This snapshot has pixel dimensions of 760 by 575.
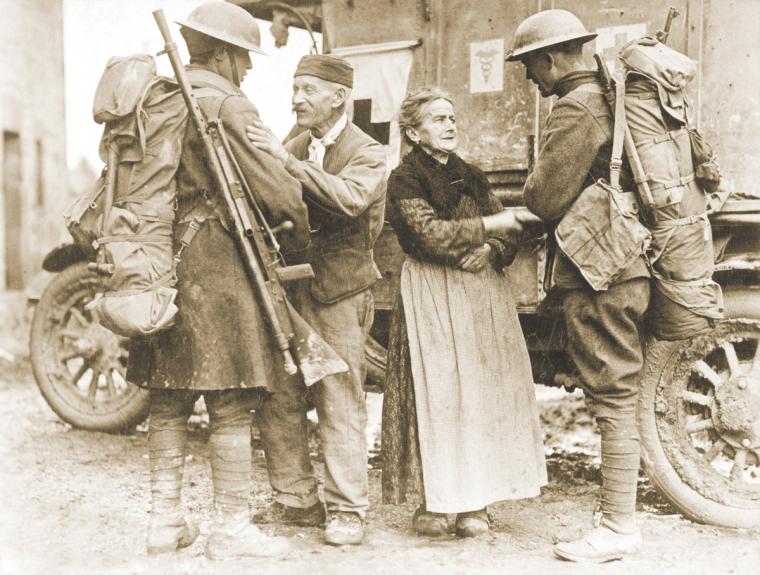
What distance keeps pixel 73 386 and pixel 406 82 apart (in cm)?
297

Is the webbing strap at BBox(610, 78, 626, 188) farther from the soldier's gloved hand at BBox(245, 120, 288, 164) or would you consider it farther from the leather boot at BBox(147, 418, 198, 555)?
the leather boot at BBox(147, 418, 198, 555)

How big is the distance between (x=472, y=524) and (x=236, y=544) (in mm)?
1044

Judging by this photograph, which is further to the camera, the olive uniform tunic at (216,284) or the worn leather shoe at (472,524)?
the worn leather shoe at (472,524)

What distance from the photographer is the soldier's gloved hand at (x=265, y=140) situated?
10.8 feet

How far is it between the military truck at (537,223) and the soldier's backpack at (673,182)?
0.48 m

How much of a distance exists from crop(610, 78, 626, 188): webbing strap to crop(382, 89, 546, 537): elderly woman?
1.68 ft

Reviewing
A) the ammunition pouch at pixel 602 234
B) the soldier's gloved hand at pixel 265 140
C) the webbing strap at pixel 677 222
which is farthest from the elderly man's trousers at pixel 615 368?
the soldier's gloved hand at pixel 265 140

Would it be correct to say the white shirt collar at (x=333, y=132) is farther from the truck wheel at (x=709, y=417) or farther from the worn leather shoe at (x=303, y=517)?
the truck wheel at (x=709, y=417)

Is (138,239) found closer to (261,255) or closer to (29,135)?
(261,255)

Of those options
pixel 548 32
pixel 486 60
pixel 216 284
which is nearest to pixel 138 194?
pixel 216 284

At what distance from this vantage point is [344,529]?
3.63m

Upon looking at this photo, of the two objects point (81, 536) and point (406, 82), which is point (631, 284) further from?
point (81, 536)

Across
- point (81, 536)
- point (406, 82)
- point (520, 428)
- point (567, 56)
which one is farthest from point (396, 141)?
point (81, 536)

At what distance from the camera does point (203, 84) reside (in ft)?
11.0
